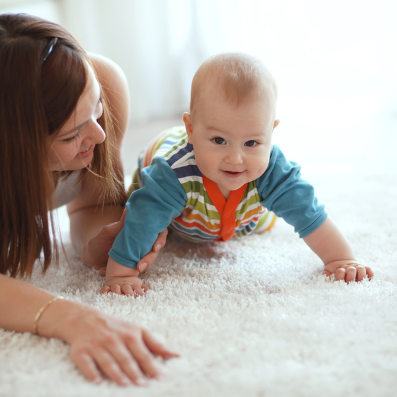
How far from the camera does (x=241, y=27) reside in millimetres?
2699

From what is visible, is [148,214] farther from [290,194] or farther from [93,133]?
[290,194]

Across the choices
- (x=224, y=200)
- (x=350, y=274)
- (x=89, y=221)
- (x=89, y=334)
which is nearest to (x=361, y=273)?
(x=350, y=274)

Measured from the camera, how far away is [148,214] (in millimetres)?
923

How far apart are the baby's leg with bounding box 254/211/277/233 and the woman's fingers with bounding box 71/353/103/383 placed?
0.66m

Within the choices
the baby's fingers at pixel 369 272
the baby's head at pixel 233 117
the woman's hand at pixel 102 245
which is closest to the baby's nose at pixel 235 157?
the baby's head at pixel 233 117

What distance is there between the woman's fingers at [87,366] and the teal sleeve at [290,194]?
0.51m

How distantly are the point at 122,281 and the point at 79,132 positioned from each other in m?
0.31

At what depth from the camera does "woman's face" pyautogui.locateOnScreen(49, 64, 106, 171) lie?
0.80 meters

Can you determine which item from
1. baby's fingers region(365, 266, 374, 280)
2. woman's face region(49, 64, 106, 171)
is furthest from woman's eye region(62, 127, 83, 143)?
baby's fingers region(365, 266, 374, 280)

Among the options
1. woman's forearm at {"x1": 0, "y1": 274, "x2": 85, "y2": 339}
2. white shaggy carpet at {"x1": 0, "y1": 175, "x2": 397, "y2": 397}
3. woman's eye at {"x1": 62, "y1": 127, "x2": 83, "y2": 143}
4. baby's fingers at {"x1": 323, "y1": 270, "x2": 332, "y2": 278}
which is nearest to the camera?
white shaggy carpet at {"x1": 0, "y1": 175, "x2": 397, "y2": 397}

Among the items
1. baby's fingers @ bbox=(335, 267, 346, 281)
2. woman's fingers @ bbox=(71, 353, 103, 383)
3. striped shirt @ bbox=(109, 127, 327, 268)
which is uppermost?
striped shirt @ bbox=(109, 127, 327, 268)

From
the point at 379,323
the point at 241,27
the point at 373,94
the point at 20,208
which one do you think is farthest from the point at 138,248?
the point at 373,94

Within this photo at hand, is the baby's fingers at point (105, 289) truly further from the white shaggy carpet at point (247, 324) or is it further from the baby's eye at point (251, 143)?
the baby's eye at point (251, 143)

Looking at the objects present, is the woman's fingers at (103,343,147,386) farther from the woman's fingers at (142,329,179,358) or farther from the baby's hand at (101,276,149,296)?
the baby's hand at (101,276,149,296)
